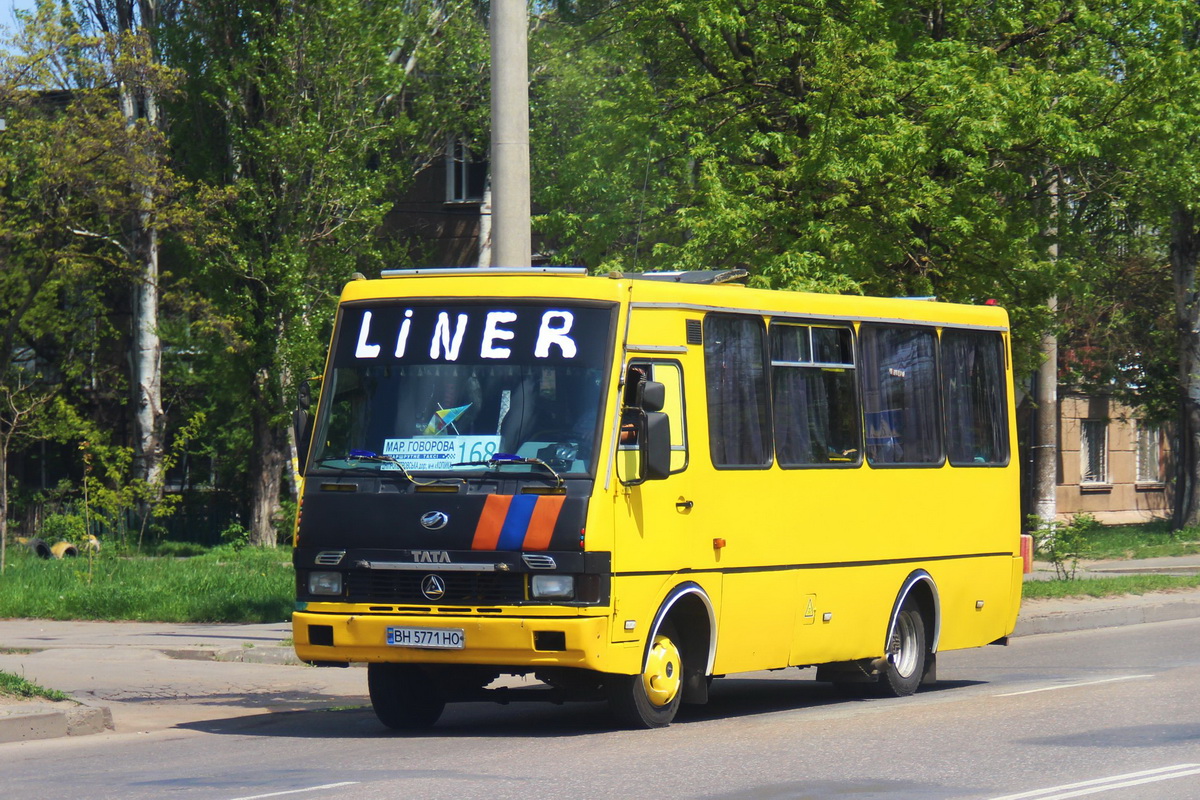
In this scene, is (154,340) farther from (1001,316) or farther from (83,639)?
(1001,316)

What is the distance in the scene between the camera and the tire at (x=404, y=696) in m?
11.4

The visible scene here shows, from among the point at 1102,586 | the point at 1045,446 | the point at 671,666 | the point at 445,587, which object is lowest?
the point at 1102,586

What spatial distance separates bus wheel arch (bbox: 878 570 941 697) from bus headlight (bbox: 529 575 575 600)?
4.04 meters

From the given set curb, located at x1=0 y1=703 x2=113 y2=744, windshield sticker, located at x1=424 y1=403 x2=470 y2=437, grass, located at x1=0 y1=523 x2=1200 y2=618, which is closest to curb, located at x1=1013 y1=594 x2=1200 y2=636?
grass, located at x1=0 y1=523 x2=1200 y2=618

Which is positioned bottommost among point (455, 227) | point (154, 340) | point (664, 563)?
point (664, 563)

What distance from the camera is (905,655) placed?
13.9 m

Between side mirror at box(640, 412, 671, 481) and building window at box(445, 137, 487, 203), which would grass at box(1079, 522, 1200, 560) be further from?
side mirror at box(640, 412, 671, 481)

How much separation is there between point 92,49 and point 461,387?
68.1 feet

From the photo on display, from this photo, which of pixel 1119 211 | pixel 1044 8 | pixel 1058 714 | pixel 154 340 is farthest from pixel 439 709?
pixel 154 340

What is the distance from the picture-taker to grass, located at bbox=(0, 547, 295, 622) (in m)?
20.0

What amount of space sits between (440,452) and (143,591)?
38.0 ft

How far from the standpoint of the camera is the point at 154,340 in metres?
36.2

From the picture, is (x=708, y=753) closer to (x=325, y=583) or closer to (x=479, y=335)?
(x=325, y=583)

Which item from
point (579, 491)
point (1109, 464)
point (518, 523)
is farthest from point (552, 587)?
point (1109, 464)
